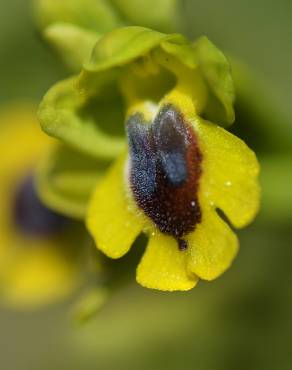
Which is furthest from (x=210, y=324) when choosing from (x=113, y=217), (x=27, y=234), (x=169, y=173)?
(x=169, y=173)

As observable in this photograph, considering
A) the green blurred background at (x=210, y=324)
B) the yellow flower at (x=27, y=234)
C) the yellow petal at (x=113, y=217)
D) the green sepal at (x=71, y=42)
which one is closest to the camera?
the yellow petal at (x=113, y=217)

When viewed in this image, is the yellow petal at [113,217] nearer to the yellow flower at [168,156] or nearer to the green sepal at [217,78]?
the yellow flower at [168,156]

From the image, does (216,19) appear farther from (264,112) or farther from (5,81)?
(264,112)

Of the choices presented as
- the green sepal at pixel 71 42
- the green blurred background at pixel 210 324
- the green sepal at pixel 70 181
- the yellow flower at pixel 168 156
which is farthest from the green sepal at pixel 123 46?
the green blurred background at pixel 210 324

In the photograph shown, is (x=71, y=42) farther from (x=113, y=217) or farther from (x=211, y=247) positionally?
(x=211, y=247)

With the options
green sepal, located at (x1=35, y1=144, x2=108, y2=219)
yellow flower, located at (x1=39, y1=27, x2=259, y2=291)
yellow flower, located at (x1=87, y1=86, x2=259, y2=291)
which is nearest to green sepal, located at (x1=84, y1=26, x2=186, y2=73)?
yellow flower, located at (x1=39, y1=27, x2=259, y2=291)

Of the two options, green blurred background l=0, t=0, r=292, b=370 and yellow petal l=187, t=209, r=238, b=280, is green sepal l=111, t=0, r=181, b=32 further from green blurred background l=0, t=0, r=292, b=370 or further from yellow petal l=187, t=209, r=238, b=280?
green blurred background l=0, t=0, r=292, b=370

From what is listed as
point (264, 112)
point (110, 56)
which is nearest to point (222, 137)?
point (110, 56)
